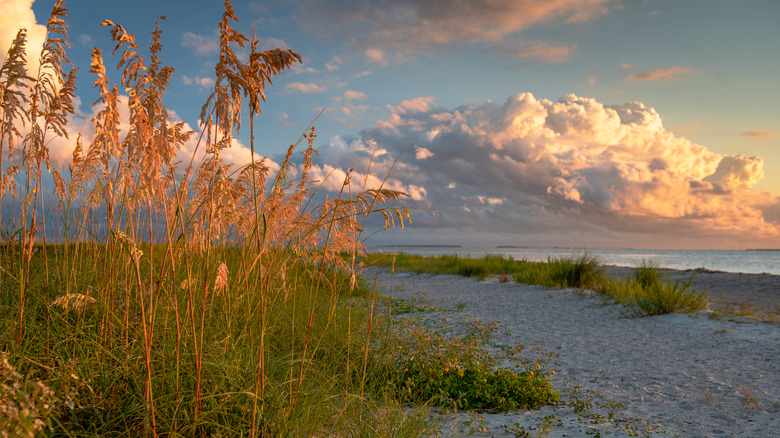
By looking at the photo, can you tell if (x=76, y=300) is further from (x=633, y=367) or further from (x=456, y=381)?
(x=633, y=367)

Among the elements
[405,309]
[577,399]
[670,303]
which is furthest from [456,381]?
[670,303]

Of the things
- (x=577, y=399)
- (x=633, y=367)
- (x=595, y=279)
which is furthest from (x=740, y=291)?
(x=577, y=399)

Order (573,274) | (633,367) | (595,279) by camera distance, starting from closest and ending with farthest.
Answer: (633,367) → (595,279) → (573,274)

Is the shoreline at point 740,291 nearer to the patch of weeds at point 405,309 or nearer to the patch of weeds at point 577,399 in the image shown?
the patch of weeds at point 405,309

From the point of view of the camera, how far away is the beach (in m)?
3.25

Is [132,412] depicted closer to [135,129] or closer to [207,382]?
[207,382]

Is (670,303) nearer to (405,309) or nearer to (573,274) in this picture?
(573,274)

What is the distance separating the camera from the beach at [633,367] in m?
3.25

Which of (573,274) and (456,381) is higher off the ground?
(573,274)

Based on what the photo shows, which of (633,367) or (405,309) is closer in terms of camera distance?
(633,367)

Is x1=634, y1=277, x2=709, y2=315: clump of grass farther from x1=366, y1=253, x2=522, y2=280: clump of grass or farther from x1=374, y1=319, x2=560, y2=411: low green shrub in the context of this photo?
x1=366, y1=253, x2=522, y2=280: clump of grass

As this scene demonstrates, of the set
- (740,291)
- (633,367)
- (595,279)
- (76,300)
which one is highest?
(76,300)

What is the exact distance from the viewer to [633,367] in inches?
191

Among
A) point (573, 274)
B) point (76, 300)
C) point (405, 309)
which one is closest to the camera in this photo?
point (76, 300)
